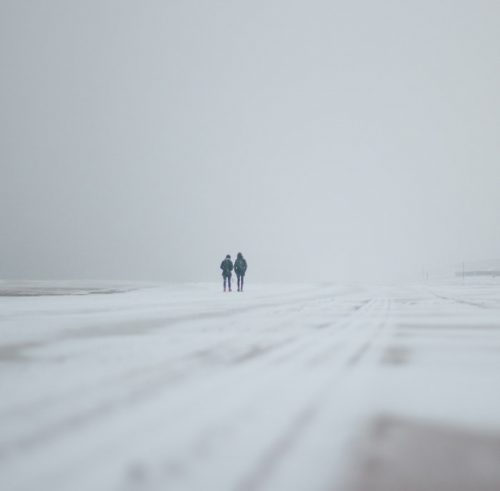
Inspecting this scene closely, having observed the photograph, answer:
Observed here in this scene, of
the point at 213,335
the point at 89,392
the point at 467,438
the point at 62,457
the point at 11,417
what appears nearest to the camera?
the point at 62,457

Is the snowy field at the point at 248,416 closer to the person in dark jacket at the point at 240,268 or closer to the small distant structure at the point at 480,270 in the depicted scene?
the person in dark jacket at the point at 240,268

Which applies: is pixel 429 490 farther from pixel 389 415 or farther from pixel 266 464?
pixel 389 415

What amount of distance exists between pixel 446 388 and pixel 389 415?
0.63 meters

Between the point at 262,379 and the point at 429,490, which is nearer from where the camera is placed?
the point at 429,490

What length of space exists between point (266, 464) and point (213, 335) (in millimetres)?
2687

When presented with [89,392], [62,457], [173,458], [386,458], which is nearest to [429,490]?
[386,458]

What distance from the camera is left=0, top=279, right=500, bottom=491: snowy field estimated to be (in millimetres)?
1266

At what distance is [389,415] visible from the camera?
1.81 m

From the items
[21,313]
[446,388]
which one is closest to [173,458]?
[446,388]

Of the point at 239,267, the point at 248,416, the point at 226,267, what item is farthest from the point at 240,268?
the point at 248,416

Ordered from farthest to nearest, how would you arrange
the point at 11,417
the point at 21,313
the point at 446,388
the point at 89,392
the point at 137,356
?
the point at 21,313
the point at 137,356
the point at 446,388
the point at 89,392
the point at 11,417

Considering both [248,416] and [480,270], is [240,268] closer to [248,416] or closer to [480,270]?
[248,416]

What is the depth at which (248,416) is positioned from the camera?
1.77 m

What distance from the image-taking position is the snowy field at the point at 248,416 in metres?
1.27
